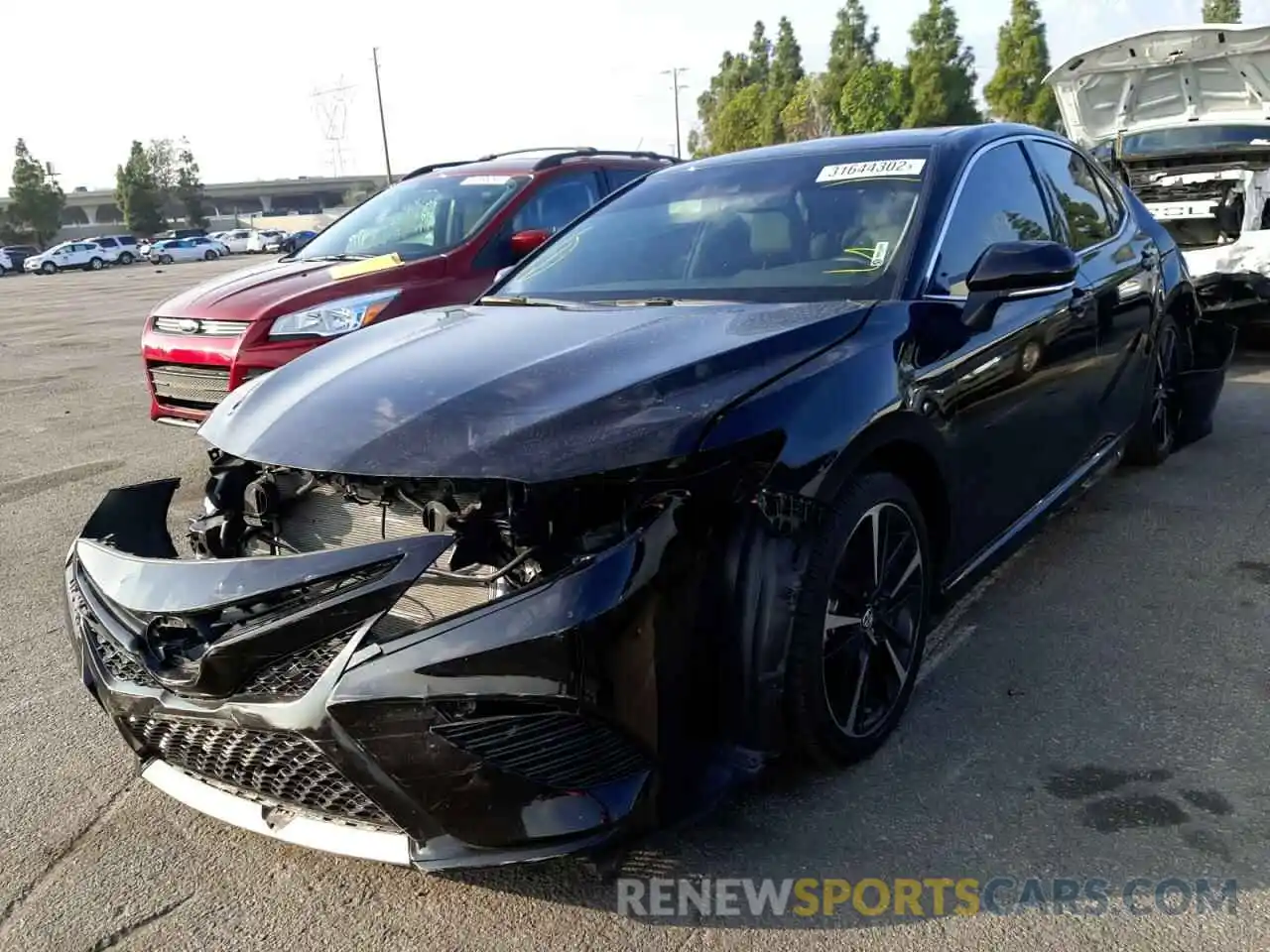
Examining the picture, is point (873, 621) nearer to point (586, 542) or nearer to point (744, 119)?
point (586, 542)

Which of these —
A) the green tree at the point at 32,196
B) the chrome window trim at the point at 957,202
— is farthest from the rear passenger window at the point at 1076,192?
the green tree at the point at 32,196

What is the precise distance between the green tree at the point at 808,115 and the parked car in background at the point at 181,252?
30.5m

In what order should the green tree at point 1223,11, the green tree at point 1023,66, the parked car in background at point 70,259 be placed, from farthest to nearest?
1. the parked car in background at point 70,259
2. the green tree at point 1223,11
3. the green tree at point 1023,66

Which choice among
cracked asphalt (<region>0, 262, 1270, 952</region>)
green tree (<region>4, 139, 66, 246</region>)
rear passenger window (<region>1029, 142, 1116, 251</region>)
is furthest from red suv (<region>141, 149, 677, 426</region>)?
green tree (<region>4, 139, 66, 246</region>)

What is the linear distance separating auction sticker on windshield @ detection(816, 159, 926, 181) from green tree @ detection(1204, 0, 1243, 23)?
50891mm

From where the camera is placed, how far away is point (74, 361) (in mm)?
12203

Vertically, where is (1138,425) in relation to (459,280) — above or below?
below

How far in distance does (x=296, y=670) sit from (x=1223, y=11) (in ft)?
179

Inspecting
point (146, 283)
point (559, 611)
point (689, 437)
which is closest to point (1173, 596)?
point (689, 437)

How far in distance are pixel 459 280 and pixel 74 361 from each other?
793 centimetres

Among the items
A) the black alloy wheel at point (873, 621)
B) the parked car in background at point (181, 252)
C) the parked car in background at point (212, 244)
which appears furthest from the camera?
the parked car in background at point (212, 244)

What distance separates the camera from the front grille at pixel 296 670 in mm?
2107

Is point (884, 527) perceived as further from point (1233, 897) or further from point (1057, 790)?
point (1233, 897)

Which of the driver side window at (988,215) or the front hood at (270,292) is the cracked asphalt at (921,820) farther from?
the front hood at (270,292)
